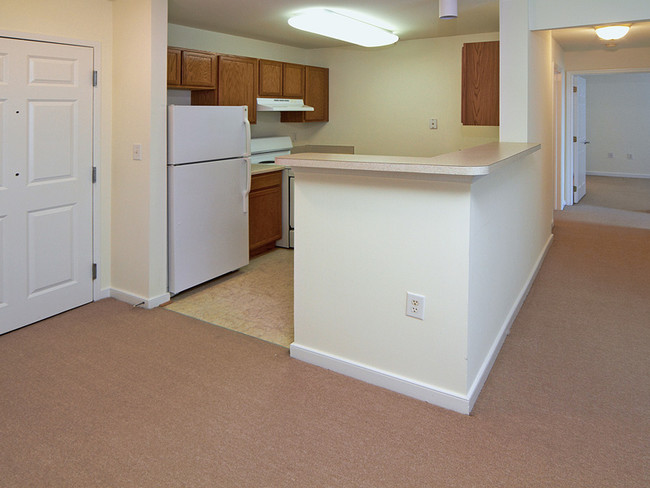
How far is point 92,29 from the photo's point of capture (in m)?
3.57

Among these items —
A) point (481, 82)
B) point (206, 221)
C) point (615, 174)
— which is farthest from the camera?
point (615, 174)

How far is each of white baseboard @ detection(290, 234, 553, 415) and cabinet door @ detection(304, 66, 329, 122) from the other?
391 cm

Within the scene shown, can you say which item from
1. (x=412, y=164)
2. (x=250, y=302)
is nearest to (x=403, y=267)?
(x=412, y=164)

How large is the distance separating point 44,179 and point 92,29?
1071 millimetres

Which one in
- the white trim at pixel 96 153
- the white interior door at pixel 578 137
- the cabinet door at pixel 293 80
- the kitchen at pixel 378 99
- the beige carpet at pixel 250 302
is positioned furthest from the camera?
the white interior door at pixel 578 137

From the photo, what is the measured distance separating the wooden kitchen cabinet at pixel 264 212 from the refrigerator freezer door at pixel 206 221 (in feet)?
1.44

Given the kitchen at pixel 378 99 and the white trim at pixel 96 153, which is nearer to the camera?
the white trim at pixel 96 153

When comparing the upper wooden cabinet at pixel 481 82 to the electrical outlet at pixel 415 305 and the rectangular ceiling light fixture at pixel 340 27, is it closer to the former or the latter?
the rectangular ceiling light fixture at pixel 340 27

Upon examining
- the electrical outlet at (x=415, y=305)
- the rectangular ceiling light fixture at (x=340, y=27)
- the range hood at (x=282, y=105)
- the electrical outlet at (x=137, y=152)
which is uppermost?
the rectangular ceiling light fixture at (x=340, y=27)

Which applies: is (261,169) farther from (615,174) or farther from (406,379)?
(615,174)

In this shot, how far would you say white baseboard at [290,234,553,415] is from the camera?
7.95 feet

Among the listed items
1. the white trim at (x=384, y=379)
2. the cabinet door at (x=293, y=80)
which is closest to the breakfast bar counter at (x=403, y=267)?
the white trim at (x=384, y=379)

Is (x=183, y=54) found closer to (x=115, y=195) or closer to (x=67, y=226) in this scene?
(x=115, y=195)

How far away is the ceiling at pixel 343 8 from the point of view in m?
3.99
